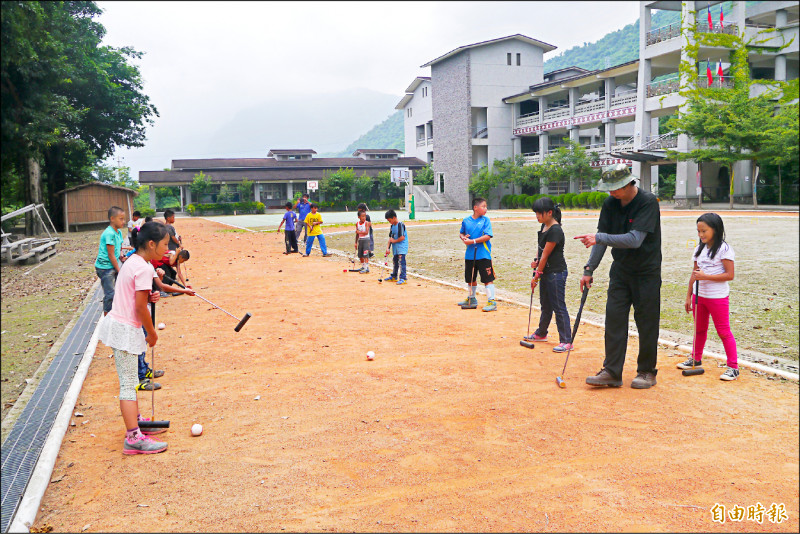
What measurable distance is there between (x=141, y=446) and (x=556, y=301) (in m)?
4.81

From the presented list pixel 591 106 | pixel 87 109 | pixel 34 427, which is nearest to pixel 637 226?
pixel 34 427

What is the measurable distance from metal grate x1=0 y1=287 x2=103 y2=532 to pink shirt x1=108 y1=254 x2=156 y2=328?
3.75 ft

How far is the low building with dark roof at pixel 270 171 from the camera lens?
192 ft

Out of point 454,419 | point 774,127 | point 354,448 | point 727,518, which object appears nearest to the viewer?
point 774,127

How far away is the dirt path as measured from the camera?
342 centimetres

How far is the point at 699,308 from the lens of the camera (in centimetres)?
589

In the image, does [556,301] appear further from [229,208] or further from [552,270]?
[229,208]

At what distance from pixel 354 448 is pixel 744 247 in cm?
1461

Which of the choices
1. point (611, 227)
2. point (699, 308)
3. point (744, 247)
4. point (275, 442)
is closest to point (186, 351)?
point (275, 442)

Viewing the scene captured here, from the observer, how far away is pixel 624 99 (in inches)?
1640

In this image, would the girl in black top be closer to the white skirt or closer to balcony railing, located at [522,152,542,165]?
the white skirt

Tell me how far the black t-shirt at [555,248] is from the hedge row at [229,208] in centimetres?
5414

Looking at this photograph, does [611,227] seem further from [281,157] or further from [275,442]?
[281,157]

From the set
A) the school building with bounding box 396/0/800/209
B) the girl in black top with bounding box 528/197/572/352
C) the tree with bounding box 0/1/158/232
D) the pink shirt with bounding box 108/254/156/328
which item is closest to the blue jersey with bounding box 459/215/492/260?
the girl in black top with bounding box 528/197/572/352
